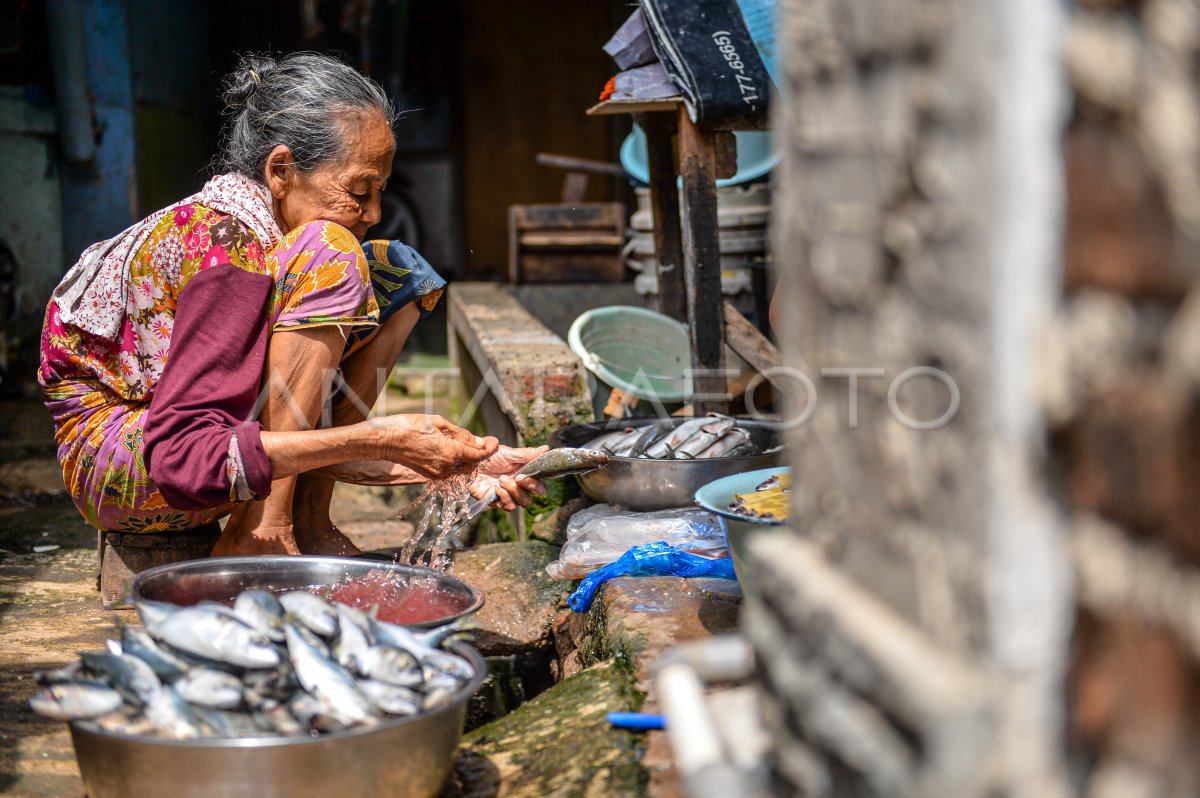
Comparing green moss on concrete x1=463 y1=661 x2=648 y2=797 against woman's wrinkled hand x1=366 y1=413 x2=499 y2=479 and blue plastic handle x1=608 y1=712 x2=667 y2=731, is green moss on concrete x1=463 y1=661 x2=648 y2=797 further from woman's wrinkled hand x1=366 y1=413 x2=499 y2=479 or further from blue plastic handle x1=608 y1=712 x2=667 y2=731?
woman's wrinkled hand x1=366 y1=413 x2=499 y2=479

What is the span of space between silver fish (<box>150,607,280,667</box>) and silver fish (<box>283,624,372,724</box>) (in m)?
0.04

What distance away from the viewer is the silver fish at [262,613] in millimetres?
2131

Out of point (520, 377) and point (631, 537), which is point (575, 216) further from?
point (631, 537)

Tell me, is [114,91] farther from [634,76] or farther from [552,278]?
[634,76]

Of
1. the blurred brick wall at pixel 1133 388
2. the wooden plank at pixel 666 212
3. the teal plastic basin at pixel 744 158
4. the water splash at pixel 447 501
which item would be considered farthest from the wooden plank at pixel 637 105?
the blurred brick wall at pixel 1133 388

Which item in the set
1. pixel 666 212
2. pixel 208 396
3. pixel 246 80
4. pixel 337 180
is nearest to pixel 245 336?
pixel 208 396

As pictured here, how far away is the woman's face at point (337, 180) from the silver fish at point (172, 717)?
1722mm

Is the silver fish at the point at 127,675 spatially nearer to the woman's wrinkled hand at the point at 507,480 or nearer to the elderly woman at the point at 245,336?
the elderly woman at the point at 245,336

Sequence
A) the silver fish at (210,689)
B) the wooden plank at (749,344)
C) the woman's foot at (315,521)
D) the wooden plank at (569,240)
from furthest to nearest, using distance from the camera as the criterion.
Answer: the wooden plank at (569,240)
the wooden plank at (749,344)
the woman's foot at (315,521)
the silver fish at (210,689)

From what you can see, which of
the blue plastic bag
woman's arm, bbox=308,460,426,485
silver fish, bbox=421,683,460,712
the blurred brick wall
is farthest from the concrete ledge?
the blurred brick wall

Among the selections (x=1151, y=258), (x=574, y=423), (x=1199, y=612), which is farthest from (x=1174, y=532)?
(x=574, y=423)

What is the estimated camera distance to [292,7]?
1227cm

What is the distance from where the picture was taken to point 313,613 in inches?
86.9

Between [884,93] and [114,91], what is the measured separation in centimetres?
795
